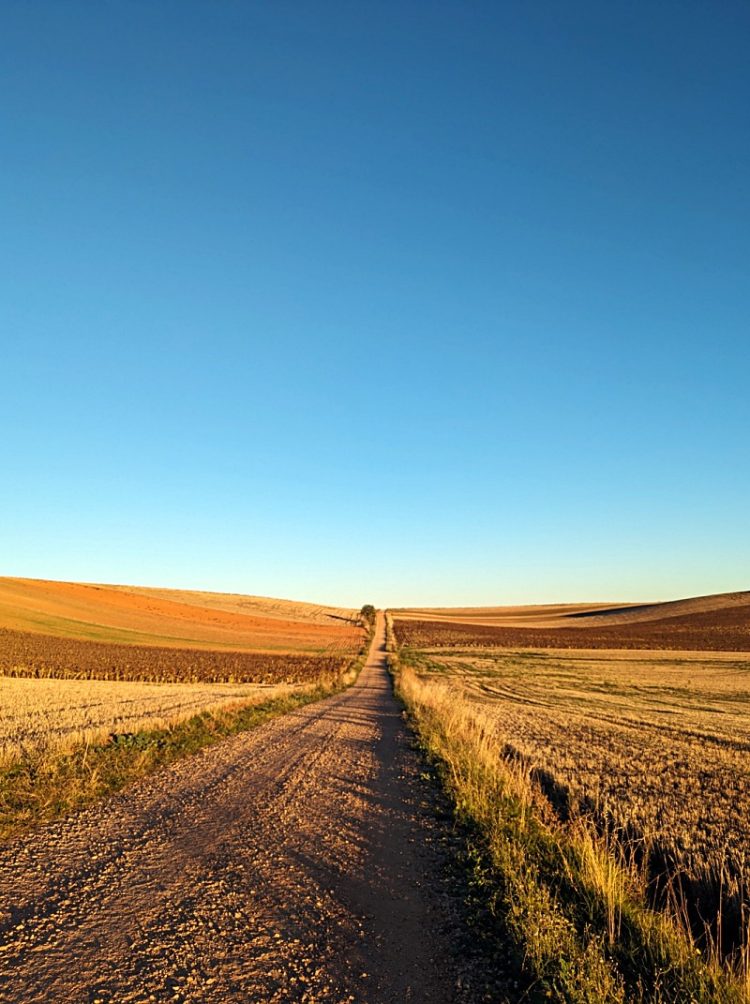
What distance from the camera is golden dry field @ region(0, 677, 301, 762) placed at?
14.9 metres

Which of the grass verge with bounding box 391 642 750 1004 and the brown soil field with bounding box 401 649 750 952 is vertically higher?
the grass verge with bounding box 391 642 750 1004

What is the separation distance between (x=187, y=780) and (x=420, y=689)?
64.1 ft

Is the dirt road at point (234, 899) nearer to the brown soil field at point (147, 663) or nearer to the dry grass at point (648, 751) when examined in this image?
the dry grass at point (648, 751)

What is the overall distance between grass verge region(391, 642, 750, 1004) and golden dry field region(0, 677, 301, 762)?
9492mm

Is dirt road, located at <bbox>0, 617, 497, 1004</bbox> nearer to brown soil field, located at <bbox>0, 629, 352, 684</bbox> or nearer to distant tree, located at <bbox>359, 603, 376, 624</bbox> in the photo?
brown soil field, located at <bbox>0, 629, 352, 684</bbox>

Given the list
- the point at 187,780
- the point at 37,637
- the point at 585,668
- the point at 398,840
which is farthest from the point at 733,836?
the point at 37,637

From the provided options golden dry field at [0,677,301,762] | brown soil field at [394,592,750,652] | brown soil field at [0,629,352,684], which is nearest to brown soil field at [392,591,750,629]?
brown soil field at [394,592,750,652]

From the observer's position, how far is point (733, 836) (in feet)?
32.4

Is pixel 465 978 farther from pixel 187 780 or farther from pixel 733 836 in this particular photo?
pixel 187 780

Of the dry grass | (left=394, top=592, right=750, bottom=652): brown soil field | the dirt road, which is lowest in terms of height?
(left=394, top=592, right=750, bottom=652): brown soil field

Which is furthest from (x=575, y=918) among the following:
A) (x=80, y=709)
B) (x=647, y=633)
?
Result: (x=647, y=633)

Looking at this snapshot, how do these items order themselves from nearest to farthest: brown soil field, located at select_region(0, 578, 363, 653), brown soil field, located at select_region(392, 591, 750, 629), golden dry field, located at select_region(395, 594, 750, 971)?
1. golden dry field, located at select_region(395, 594, 750, 971)
2. brown soil field, located at select_region(0, 578, 363, 653)
3. brown soil field, located at select_region(392, 591, 750, 629)

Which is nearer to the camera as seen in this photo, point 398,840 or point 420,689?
point 398,840

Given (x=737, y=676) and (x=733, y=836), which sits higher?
(x=733, y=836)
